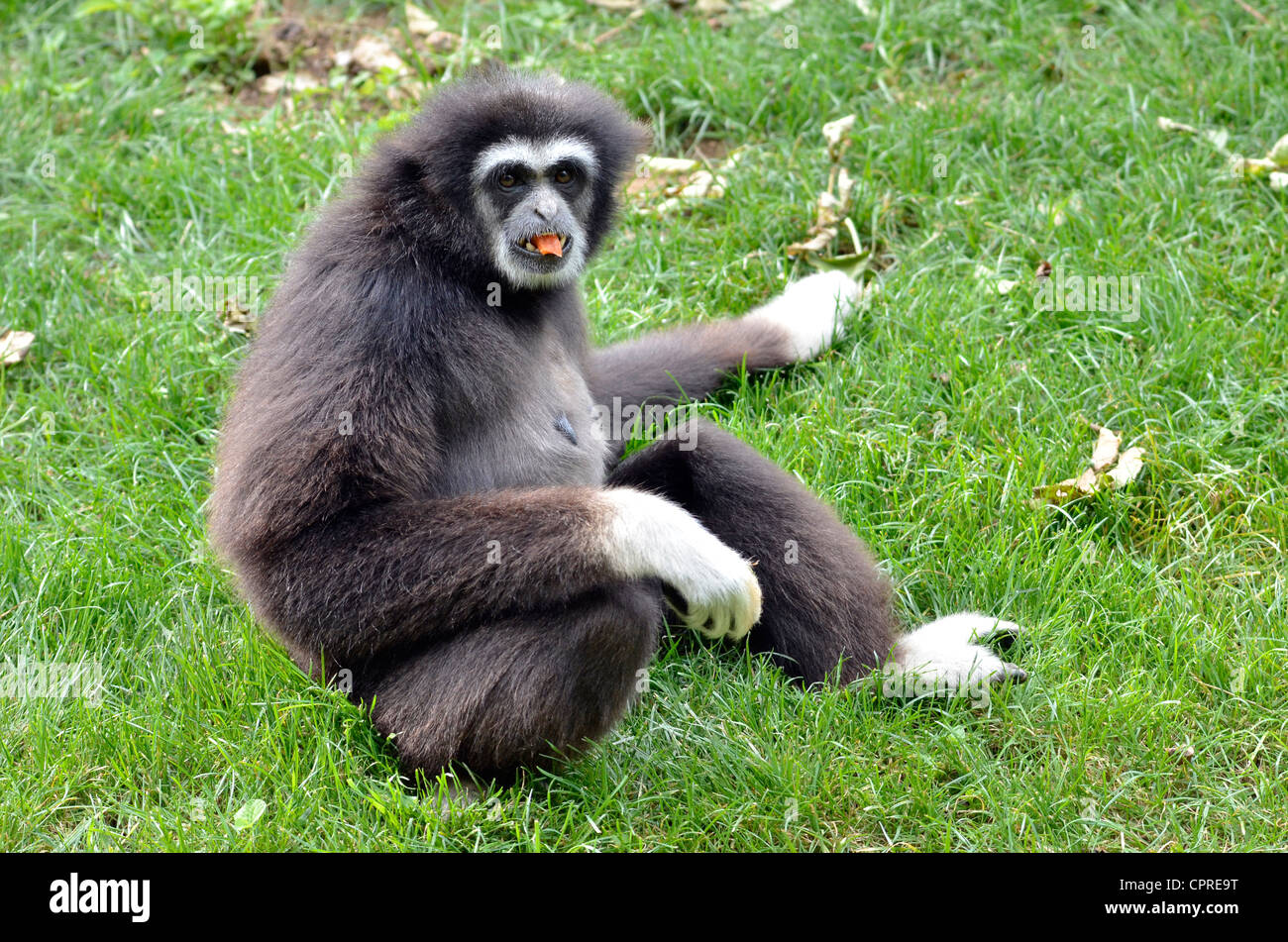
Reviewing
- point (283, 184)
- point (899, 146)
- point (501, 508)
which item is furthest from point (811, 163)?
point (501, 508)

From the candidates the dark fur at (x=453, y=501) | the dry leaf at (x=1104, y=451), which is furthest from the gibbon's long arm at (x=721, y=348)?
the dry leaf at (x=1104, y=451)

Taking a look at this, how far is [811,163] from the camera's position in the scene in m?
8.48

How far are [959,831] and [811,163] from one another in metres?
4.72

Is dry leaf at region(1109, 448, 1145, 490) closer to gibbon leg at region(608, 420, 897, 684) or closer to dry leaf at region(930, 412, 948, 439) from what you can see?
dry leaf at region(930, 412, 948, 439)

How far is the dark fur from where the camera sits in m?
4.88

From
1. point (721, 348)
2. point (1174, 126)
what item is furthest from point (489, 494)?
point (1174, 126)

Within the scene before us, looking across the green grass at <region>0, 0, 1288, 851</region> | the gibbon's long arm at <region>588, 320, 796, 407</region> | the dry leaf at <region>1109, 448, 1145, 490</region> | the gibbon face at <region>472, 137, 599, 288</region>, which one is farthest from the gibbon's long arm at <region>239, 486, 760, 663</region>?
the dry leaf at <region>1109, 448, 1145, 490</region>

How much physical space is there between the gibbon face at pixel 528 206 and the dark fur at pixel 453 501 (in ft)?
0.21

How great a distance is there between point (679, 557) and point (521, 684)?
28.6 inches

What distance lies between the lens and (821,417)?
6.92m

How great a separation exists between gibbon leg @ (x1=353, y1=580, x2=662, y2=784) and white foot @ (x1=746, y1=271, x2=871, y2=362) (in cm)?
265

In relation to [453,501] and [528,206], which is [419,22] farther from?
[453,501]

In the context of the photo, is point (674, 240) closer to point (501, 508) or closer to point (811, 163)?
point (811, 163)

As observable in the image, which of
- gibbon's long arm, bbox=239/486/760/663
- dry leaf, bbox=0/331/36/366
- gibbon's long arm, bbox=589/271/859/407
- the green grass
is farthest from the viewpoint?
dry leaf, bbox=0/331/36/366
